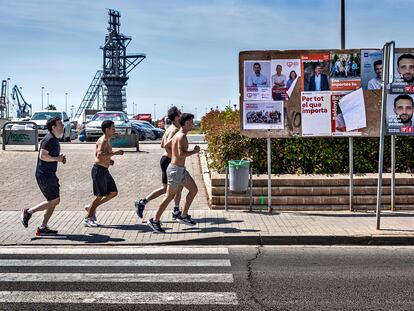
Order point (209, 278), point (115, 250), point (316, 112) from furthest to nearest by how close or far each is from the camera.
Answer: point (316, 112) → point (115, 250) → point (209, 278)

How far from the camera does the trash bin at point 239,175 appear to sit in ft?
32.9

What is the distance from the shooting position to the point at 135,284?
19.9 feet

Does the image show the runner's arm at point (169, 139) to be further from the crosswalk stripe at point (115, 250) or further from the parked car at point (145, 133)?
the parked car at point (145, 133)

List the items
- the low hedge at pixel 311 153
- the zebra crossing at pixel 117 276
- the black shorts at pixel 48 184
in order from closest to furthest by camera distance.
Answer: the zebra crossing at pixel 117 276, the black shorts at pixel 48 184, the low hedge at pixel 311 153

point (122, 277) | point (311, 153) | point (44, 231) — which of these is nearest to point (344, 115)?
point (311, 153)

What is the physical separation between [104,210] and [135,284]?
485 cm

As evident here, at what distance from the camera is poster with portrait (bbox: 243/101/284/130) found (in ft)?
34.8

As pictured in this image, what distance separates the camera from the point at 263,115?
10648 millimetres

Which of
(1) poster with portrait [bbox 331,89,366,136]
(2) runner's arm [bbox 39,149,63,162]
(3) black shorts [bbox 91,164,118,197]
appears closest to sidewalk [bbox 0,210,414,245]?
(3) black shorts [bbox 91,164,118,197]

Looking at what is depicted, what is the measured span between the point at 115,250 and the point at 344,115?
17.3ft

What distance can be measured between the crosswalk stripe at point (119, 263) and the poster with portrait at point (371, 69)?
5.18 m

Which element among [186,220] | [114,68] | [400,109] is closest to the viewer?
[186,220]

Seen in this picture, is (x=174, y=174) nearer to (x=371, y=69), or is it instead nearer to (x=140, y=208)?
(x=140, y=208)

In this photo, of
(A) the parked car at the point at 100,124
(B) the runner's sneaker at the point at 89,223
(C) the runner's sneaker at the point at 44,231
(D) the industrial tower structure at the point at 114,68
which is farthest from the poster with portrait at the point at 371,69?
(D) the industrial tower structure at the point at 114,68
